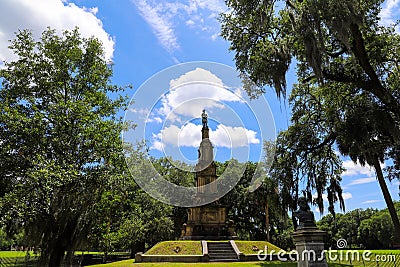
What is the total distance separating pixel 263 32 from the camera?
11.9 meters

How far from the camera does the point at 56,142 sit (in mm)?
11414

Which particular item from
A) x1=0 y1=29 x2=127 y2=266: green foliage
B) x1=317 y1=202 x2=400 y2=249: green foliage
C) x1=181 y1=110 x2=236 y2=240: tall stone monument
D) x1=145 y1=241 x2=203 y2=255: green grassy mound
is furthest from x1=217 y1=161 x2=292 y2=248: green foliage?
x1=0 y1=29 x2=127 y2=266: green foliage

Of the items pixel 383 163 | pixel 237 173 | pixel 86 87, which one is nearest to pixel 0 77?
pixel 86 87

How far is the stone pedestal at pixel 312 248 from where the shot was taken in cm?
702

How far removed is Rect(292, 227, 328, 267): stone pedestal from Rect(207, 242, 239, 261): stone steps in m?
12.0

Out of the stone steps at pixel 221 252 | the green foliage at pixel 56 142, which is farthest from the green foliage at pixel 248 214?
the green foliage at pixel 56 142

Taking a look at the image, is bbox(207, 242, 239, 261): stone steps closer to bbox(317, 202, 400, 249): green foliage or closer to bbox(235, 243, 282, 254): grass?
bbox(235, 243, 282, 254): grass

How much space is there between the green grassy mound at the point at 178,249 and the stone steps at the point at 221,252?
29.4 inches

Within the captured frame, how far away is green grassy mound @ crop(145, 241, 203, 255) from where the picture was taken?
1927 cm

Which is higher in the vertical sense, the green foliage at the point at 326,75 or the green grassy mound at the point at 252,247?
the green foliage at the point at 326,75

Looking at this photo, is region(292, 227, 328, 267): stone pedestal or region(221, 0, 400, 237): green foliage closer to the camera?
region(292, 227, 328, 267): stone pedestal

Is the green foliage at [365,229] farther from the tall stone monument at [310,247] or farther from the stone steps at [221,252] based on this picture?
the tall stone monument at [310,247]

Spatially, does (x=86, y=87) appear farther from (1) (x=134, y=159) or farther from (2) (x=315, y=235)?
(2) (x=315, y=235)

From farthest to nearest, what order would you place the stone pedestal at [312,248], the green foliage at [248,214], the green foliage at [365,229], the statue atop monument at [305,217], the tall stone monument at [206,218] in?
the green foliage at [365,229], the green foliage at [248,214], the tall stone monument at [206,218], the statue atop monument at [305,217], the stone pedestal at [312,248]
